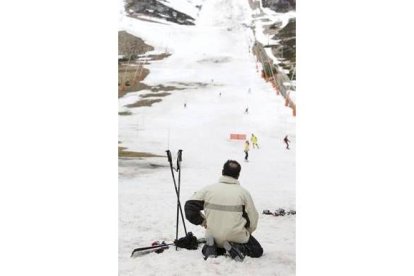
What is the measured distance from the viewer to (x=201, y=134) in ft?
11.3

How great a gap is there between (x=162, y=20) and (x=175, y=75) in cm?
41

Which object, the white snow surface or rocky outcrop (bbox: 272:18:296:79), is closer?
the white snow surface

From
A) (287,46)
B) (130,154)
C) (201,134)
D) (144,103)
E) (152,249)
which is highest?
(287,46)

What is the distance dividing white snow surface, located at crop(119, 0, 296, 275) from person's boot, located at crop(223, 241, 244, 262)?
0.18m

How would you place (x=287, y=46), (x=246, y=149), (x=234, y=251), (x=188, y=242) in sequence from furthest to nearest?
(x=287, y=46)
(x=246, y=149)
(x=188, y=242)
(x=234, y=251)

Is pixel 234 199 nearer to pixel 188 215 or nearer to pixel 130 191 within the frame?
pixel 188 215

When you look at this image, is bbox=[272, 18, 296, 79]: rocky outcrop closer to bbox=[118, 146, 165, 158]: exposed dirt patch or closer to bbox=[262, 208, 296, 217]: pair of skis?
bbox=[262, 208, 296, 217]: pair of skis

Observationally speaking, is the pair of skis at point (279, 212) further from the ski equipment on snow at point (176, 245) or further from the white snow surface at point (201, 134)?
the ski equipment on snow at point (176, 245)

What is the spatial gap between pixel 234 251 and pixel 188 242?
12.5 inches

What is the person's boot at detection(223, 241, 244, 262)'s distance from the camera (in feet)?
10.2

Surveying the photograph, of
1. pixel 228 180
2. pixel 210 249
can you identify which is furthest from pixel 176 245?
pixel 228 180

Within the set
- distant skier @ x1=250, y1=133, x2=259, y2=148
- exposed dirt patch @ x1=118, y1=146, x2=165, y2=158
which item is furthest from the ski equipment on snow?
distant skier @ x1=250, y1=133, x2=259, y2=148

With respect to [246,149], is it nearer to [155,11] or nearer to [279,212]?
[279,212]

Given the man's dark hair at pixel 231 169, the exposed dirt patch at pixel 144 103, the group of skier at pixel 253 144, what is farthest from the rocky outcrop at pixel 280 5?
the man's dark hair at pixel 231 169
